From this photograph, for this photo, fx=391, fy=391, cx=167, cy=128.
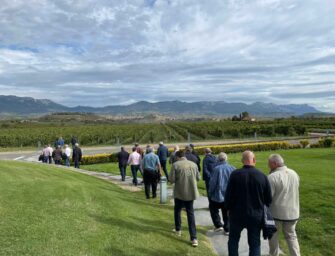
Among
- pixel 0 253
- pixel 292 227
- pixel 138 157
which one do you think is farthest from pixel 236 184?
pixel 138 157

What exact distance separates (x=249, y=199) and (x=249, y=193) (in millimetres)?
101

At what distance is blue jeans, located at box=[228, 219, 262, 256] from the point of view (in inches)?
260

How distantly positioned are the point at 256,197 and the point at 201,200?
818cm

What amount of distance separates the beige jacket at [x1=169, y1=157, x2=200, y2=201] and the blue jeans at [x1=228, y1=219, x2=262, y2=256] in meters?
2.14

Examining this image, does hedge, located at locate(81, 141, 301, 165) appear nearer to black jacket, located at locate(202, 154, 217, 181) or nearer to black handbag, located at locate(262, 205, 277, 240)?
black jacket, located at locate(202, 154, 217, 181)

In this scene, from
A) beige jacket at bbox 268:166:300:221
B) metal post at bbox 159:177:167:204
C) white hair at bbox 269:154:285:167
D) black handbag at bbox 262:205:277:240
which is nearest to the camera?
black handbag at bbox 262:205:277:240

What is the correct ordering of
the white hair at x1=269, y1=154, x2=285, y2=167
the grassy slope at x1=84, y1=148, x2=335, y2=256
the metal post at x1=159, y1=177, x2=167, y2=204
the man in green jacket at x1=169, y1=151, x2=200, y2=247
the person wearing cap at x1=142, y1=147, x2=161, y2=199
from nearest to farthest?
the white hair at x1=269, y1=154, x2=285, y2=167, the man in green jacket at x1=169, y1=151, x2=200, y2=247, the grassy slope at x1=84, y1=148, x2=335, y2=256, the metal post at x1=159, y1=177, x2=167, y2=204, the person wearing cap at x1=142, y1=147, x2=161, y2=199

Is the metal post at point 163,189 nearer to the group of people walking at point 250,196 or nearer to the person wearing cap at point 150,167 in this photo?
the person wearing cap at point 150,167

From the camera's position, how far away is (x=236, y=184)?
21.6 feet

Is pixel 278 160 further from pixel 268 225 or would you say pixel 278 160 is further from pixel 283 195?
pixel 268 225

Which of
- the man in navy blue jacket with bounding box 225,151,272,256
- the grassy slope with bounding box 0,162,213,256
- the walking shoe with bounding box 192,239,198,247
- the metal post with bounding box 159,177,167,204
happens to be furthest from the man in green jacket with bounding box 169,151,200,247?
the metal post with bounding box 159,177,167,204

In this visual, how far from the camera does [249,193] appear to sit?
651 centimetres

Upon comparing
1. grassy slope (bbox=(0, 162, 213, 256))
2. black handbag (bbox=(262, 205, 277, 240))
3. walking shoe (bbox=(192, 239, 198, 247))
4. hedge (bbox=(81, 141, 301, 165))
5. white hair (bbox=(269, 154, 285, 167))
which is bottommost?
hedge (bbox=(81, 141, 301, 165))

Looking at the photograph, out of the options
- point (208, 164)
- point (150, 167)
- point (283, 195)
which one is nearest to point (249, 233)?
point (283, 195)
